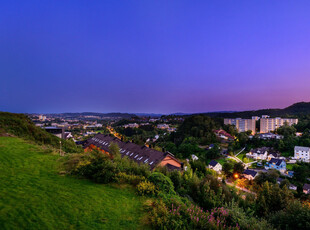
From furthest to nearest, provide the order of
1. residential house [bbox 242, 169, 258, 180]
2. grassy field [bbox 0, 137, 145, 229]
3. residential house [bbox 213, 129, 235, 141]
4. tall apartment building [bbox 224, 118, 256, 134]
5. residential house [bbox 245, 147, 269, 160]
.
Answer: tall apartment building [bbox 224, 118, 256, 134]
residential house [bbox 213, 129, 235, 141]
residential house [bbox 245, 147, 269, 160]
residential house [bbox 242, 169, 258, 180]
grassy field [bbox 0, 137, 145, 229]

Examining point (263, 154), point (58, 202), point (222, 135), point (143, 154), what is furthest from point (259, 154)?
point (58, 202)

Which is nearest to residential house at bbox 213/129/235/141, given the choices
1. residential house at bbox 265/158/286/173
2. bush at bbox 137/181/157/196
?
residential house at bbox 265/158/286/173

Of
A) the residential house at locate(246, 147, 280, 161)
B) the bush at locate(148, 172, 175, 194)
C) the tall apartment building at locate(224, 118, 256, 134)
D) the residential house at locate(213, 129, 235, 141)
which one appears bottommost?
the residential house at locate(246, 147, 280, 161)

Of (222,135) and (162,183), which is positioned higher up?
(162,183)

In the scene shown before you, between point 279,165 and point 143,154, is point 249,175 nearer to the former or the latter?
point 279,165

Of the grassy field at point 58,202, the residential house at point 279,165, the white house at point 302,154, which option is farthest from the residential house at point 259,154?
the grassy field at point 58,202

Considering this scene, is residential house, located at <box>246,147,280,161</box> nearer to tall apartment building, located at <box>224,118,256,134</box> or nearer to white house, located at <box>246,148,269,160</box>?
white house, located at <box>246,148,269,160</box>

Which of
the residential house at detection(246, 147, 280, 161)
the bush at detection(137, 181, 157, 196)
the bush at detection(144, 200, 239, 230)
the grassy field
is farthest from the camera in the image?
the residential house at detection(246, 147, 280, 161)

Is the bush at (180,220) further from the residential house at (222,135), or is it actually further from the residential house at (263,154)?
the residential house at (222,135)

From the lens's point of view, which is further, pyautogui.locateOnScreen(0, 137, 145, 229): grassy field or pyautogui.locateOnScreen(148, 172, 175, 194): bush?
pyautogui.locateOnScreen(148, 172, 175, 194): bush
